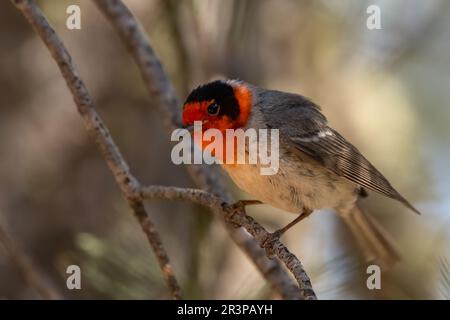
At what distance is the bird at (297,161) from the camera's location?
10.2ft

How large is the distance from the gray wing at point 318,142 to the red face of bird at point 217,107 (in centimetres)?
12

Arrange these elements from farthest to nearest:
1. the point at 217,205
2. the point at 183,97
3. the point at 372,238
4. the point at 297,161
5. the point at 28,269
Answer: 1. the point at 183,97
2. the point at 372,238
3. the point at 297,161
4. the point at 28,269
5. the point at 217,205

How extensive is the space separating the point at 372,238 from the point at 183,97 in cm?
133

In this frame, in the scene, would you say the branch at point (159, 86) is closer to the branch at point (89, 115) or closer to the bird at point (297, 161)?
the bird at point (297, 161)

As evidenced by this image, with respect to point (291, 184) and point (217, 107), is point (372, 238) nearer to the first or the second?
point (291, 184)

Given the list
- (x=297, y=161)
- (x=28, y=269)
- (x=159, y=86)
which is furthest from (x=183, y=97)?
(x=28, y=269)

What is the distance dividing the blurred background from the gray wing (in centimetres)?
54

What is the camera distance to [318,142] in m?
3.43

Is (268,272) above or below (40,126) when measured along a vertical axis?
below

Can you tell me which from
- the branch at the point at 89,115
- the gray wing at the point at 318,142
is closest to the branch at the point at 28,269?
the branch at the point at 89,115

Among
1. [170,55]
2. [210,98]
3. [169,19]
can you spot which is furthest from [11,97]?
[210,98]

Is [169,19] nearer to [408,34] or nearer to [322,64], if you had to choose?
[322,64]

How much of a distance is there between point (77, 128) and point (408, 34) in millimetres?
2133

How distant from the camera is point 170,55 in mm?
4371
